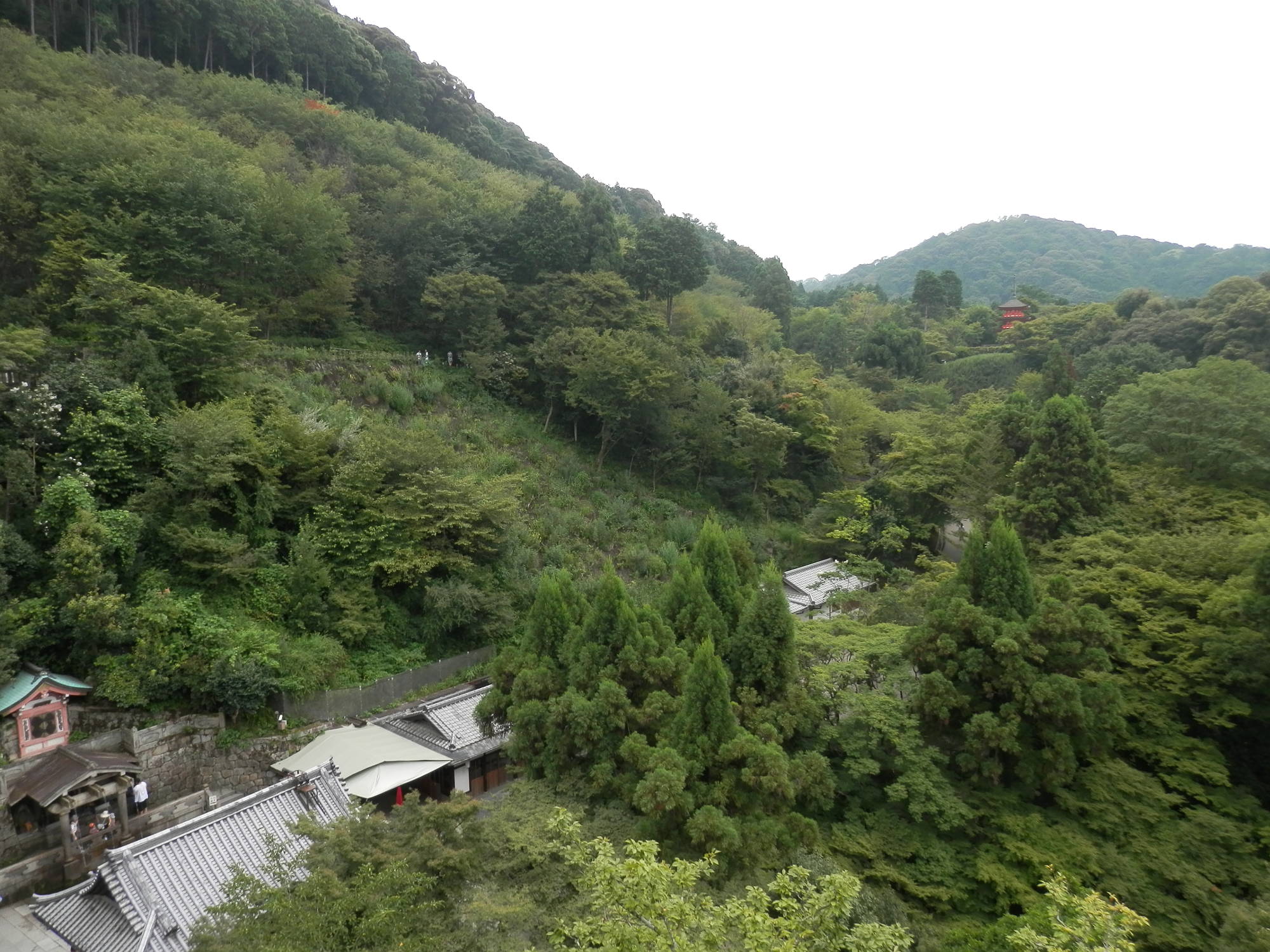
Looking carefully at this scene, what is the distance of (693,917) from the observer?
5.47 meters

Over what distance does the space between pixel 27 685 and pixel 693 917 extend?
526 inches

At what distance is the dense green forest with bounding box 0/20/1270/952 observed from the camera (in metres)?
9.00

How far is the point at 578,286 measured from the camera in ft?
95.0

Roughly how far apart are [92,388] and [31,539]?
142 inches

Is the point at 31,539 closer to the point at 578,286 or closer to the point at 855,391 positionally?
the point at 578,286

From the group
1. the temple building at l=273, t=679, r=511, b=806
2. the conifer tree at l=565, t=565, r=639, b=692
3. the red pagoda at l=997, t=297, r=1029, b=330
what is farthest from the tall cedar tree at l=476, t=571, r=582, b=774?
the red pagoda at l=997, t=297, r=1029, b=330

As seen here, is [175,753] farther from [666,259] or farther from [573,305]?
[666,259]

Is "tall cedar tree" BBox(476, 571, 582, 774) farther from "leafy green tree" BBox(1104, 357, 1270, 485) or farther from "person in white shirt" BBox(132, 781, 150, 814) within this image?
"leafy green tree" BBox(1104, 357, 1270, 485)

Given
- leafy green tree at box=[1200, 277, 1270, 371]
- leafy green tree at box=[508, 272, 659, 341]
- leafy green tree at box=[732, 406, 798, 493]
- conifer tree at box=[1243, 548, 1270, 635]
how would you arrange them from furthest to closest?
leafy green tree at box=[1200, 277, 1270, 371] < leafy green tree at box=[508, 272, 659, 341] < leafy green tree at box=[732, 406, 798, 493] < conifer tree at box=[1243, 548, 1270, 635]

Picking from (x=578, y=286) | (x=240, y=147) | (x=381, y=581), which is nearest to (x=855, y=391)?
(x=578, y=286)

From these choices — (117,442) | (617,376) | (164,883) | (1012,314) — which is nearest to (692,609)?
(164,883)

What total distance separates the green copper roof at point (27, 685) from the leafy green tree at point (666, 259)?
26673 mm

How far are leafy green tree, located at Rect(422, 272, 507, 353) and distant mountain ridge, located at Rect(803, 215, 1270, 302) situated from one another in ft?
276

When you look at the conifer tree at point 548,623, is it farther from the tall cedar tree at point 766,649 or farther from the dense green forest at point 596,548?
the tall cedar tree at point 766,649
